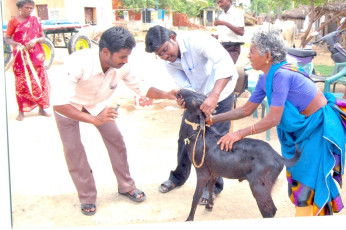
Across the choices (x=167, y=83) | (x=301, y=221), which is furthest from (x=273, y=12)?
(x=301, y=221)

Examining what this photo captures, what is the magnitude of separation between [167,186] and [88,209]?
0.77 meters

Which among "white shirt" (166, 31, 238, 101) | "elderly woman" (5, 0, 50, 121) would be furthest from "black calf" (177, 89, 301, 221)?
"elderly woman" (5, 0, 50, 121)

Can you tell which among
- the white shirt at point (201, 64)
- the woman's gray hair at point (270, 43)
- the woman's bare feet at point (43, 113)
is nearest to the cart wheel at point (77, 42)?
the woman's bare feet at point (43, 113)

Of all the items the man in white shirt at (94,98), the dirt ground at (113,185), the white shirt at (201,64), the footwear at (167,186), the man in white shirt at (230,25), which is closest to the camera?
the man in white shirt at (94,98)

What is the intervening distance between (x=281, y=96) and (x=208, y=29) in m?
3.55

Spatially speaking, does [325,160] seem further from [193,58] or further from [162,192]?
[162,192]

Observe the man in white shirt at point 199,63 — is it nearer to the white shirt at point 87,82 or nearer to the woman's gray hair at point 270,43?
the white shirt at point 87,82

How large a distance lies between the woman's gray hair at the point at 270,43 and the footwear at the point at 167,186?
1.69 metres

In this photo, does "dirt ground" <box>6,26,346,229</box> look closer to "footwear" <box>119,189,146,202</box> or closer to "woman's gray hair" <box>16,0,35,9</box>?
"footwear" <box>119,189,146,202</box>

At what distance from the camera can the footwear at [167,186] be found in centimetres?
340

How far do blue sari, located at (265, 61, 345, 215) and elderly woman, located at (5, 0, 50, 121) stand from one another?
4097 millimetres

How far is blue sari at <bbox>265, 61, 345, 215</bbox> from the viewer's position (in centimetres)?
231

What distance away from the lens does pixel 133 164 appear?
4.02 metres

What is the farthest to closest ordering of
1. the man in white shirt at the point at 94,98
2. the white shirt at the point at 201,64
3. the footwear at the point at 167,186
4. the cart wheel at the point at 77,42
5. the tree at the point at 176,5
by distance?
the cart wheel at the point at 77,42
the tree at the point at 176,5
the footwear at the point at 167,186
the white shirt at the point at 201,64
the man in white shirt at the point at 94,98
